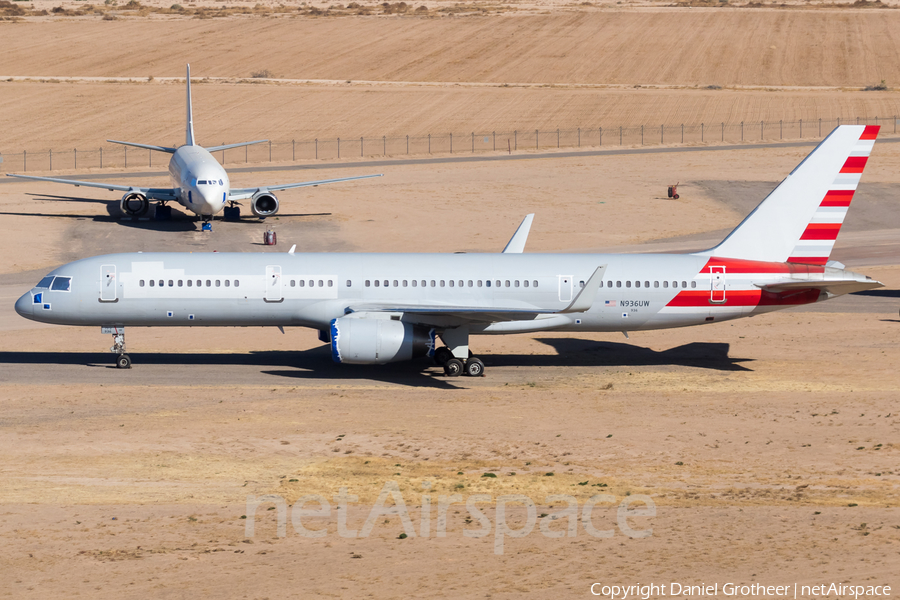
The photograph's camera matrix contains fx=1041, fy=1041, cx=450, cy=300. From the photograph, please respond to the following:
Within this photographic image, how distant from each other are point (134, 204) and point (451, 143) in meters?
43.0

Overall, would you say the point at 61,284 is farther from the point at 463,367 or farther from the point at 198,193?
the point at 198,193

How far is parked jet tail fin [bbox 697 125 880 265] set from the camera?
42.9m

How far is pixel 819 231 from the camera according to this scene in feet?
142

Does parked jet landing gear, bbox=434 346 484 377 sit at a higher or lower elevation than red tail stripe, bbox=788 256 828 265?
lower

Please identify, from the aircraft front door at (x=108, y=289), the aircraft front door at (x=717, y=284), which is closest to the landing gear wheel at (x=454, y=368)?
the aircraft front door at (x=717, y=284)

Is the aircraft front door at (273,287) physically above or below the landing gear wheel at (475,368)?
above

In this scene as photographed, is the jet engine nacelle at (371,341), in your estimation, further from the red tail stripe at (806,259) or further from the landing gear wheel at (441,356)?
the red tail stripe at (806,259)

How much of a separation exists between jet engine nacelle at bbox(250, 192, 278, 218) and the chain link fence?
95.0ft

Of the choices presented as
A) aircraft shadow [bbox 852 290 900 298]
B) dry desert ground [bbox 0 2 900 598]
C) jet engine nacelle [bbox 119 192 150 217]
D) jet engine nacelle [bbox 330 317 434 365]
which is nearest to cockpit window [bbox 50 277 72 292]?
dry desert ground [bbox 0 2 900 598]

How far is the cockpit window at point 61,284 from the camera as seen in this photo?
1625 inches

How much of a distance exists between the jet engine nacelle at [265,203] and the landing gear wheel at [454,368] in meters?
38.0

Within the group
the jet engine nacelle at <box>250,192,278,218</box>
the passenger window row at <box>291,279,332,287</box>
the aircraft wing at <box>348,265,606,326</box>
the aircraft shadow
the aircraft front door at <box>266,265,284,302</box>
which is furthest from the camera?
the jet engine nacelle at <box>250,192,278,218</box>

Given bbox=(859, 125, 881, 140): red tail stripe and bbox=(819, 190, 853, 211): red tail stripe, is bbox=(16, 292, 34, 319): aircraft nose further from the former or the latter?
bbox=(859, 125, 881, 140): red tail stripe

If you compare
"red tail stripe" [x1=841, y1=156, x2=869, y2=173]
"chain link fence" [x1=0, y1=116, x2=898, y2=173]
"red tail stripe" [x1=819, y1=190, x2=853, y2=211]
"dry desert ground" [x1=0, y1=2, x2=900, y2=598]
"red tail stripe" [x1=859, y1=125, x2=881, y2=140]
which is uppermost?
"chain link fence" [x1=0, y1=116, x2=898, y2=173]
